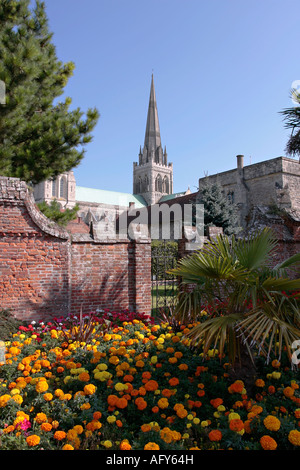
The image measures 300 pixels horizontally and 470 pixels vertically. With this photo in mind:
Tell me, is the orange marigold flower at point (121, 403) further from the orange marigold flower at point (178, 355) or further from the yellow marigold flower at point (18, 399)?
the orange marigold flower at point (178, 355)

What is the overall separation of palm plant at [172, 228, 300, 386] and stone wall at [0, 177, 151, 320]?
11.7 feet

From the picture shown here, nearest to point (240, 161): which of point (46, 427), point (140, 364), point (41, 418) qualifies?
point (140, 364)

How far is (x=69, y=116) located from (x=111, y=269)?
17.8 ft

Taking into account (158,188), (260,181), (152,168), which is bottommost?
(260,181)

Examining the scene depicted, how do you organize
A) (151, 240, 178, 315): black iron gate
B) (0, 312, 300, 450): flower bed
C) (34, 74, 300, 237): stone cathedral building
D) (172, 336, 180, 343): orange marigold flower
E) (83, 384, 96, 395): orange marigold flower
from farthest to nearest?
(34, 74, 300, 237): stone cathedral building, (151, 240, 178, 315): black iron gate, (172, 336, 180, 343): orange marigold flower, (83, 384, 96, 395): orange marigold flower, (0, 312, 300, 450): flower bed

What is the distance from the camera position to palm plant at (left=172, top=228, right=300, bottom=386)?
3.41 m

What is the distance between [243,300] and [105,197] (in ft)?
254

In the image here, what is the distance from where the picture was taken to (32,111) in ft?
34.4

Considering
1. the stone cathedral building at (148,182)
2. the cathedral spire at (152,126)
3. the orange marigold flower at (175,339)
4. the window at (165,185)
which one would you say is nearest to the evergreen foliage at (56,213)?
the orange marigold flower at (175,339)

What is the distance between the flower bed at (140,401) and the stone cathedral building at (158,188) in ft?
22.4

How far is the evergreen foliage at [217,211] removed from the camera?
16.9 m

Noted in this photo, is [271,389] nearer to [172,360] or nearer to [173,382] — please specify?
[173,382]

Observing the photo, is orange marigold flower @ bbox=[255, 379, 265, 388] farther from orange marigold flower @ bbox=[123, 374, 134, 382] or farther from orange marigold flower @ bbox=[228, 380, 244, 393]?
orange marigold flower @ bbox=[123, 374, 134, 382]

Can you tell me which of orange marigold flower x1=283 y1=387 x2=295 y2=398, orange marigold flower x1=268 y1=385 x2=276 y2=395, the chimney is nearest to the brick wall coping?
orange marigold flower x1=268 y1=385 x2=276 y2=395
